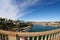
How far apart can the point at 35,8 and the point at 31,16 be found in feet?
0.26

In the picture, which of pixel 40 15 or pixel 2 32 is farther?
pixel 40 15

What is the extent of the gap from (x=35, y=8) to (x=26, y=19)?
124 mm

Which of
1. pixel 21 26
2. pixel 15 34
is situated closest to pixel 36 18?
pixel 21 26

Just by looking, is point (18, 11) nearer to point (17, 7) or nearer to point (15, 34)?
point (17, 7)

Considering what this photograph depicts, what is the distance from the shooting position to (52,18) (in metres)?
1.06

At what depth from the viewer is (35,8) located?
100 cm

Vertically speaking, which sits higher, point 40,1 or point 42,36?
point 40,1

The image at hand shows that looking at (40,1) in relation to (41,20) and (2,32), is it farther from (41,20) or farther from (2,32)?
(2,32)

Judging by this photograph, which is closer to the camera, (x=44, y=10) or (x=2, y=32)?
(x=2, y=32)

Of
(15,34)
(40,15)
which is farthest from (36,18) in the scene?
(15,34)

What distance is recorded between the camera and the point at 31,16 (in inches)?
39.6

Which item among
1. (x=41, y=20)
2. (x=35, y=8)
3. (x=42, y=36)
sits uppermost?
(x=35, y=8)

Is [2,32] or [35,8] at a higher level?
[35,8]

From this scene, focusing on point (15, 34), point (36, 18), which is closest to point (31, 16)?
point (36, 18)
